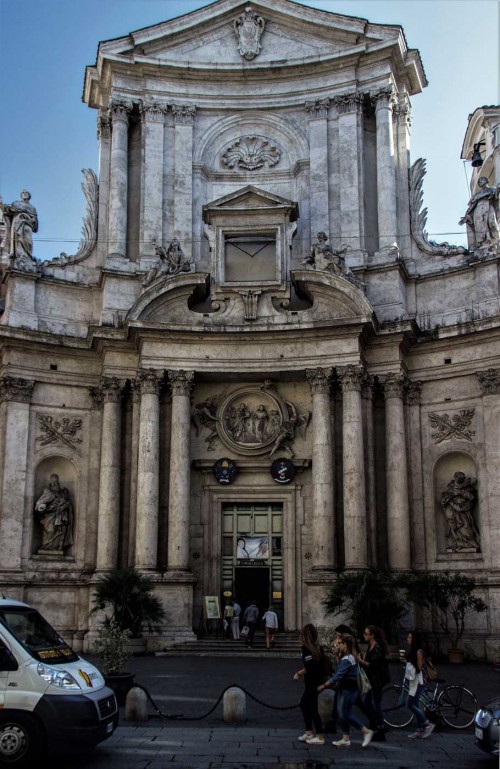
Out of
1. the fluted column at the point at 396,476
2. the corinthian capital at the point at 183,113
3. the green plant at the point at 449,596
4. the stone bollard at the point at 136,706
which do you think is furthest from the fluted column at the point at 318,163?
the stone bollard at the point at 136,706

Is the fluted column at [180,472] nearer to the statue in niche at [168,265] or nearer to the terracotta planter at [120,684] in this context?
the statue in niche at [168,265]

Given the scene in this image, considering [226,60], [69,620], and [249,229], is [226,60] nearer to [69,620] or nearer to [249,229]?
[249,229]

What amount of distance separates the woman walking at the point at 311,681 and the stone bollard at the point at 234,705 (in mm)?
1476

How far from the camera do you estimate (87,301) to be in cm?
2980

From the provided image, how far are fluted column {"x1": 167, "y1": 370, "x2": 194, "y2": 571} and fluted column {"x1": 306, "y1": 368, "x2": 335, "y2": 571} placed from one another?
12.3 feet

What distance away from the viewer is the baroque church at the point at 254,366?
26.9 m

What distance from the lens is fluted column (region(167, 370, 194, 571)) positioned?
26.6 metres

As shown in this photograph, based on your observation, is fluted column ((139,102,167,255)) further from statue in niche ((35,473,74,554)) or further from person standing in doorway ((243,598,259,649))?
person standing in doorway ((243,598,259,649))

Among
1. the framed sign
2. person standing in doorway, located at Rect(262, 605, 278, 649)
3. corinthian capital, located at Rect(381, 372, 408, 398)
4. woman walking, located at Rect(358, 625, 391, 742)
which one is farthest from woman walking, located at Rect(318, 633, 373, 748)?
corinthian capital, located at Rect(381, 372, 408, 398)

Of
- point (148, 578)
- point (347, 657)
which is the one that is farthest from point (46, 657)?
point (148, 578)

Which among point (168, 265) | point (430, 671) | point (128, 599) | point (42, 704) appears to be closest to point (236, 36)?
point (168, 265)

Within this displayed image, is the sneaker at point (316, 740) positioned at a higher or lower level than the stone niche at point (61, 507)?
lower

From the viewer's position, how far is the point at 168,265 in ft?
93.4

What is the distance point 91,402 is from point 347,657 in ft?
58.2
